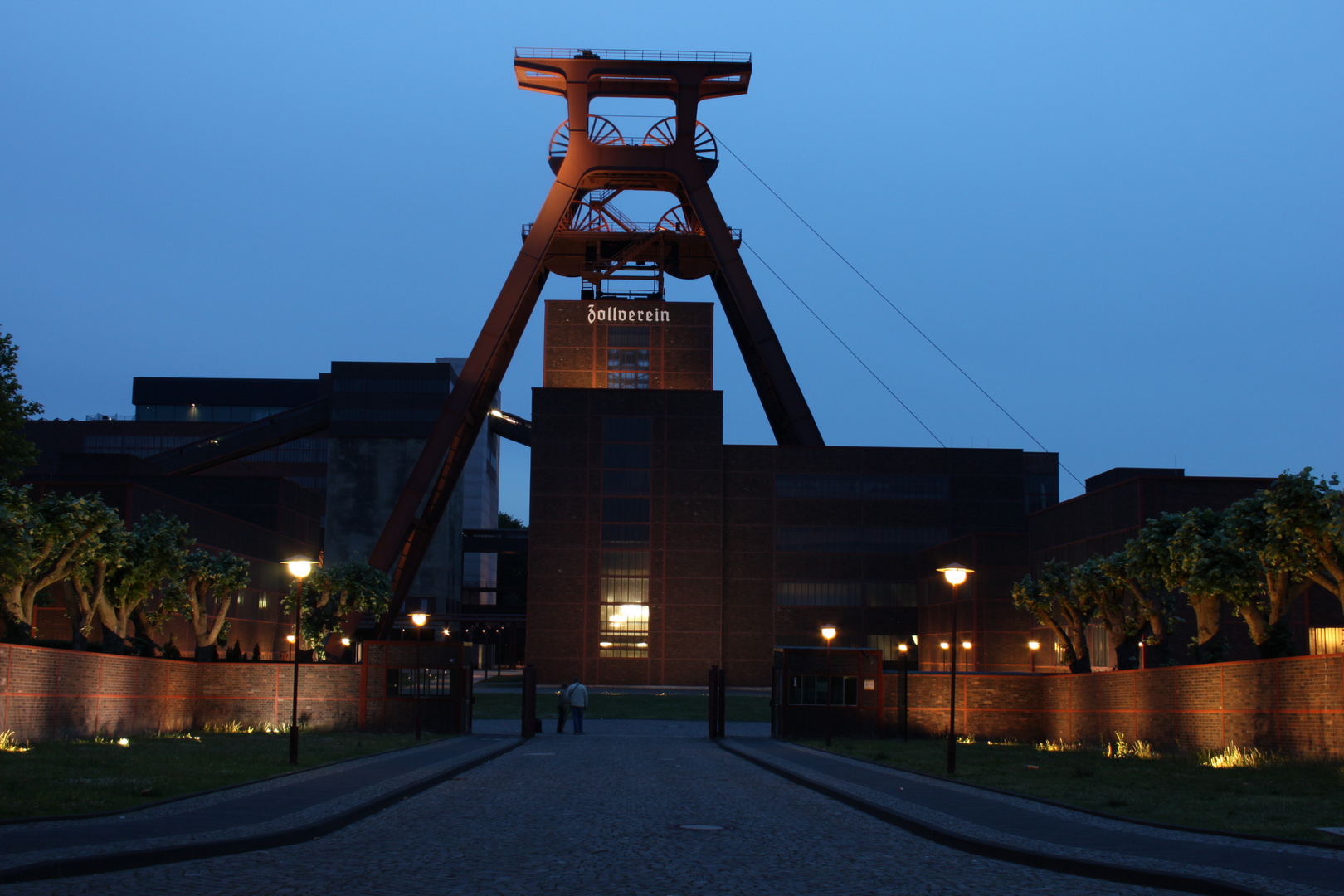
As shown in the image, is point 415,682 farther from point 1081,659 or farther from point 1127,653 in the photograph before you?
point 1127,653

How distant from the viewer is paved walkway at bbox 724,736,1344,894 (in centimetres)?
1130

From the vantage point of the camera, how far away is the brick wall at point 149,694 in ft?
85.6

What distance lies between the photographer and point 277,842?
44.1 ft

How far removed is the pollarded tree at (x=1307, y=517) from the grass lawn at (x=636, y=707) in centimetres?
3098

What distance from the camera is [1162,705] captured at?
29.3 metres

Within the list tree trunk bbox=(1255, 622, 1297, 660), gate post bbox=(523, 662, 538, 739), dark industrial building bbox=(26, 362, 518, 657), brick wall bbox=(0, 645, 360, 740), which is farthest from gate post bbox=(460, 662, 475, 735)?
dark industrial building bbox=(26, 362, 518, 657)

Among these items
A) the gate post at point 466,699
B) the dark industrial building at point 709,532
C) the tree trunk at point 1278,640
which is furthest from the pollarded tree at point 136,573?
the dark industrial building at point 709,532

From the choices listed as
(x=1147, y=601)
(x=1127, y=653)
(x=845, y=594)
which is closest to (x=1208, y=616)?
(x=1147, y=601)

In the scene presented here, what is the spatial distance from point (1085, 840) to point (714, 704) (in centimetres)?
2656

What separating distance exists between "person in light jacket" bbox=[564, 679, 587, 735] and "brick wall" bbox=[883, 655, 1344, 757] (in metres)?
10.7

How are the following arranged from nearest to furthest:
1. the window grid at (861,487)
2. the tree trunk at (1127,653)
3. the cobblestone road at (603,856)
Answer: the cobblestone road at (603,856) < the tree trunk at (1127,653) < the window grid at (861,487)

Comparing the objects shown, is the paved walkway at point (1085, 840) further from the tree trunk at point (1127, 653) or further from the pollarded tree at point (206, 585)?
the pollarded tree at point (206, 585)

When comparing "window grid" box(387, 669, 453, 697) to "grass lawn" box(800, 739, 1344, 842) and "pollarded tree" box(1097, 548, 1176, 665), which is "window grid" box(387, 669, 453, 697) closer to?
"grass lawn" box(800, 739, 1344, 842)

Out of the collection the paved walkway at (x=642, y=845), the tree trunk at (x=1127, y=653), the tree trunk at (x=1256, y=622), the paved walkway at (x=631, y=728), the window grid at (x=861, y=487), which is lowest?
the paved walkway at (x=631, y=728)
